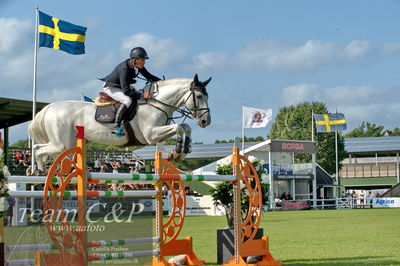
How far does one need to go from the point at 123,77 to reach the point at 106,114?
61cm

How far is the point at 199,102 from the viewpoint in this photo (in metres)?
8.41

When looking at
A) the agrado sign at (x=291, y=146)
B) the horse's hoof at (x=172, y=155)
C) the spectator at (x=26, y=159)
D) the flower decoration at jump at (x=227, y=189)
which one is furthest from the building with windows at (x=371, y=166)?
the horse's hoof at (x=172, y=155)

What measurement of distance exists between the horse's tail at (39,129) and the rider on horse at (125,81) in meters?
1.01

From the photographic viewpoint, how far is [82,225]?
228 inches

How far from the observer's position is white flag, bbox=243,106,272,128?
37.6 metres

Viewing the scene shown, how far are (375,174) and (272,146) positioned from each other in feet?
115

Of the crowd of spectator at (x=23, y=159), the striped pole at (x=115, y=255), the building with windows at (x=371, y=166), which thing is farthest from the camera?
the building with windows at (x=371, y=166)

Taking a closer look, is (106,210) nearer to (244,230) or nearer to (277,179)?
(244,230)

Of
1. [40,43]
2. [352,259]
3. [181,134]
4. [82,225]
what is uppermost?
[40,43]

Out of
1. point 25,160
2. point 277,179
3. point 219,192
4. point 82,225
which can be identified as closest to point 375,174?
point 277,179

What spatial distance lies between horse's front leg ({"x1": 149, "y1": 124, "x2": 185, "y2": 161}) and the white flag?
29415mm

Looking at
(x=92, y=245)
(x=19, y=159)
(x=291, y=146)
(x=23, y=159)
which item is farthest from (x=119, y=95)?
(x=291, y=146)

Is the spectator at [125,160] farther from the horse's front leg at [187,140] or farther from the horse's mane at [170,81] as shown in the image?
the horse's front leg at [187,140]

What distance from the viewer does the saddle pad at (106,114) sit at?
8.41 meters
